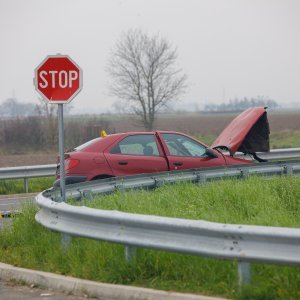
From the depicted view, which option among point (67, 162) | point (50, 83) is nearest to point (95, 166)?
point (67, 162)

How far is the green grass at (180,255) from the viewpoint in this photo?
6.31 m

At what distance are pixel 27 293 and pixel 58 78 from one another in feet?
9.86

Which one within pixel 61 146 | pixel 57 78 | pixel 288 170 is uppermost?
pixel 57 78

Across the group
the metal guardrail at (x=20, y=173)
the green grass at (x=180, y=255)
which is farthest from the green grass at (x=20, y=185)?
the green grass at (x=180, y=255)

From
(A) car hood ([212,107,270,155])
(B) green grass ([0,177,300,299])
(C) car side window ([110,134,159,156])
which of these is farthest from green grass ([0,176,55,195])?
(B) green grass ([0,177,300,299])

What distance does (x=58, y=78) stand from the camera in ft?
30.0

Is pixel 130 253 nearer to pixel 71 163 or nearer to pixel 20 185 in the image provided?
pixel 71 163

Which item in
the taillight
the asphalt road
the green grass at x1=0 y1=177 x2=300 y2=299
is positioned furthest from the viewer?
the taillight

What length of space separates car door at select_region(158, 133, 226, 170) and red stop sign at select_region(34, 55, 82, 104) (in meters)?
4.32

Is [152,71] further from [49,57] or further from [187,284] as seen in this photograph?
[187,284]

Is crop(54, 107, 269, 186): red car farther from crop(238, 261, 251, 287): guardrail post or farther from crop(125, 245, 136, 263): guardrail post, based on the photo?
crop(238, 261, 251, 287): guardrail post

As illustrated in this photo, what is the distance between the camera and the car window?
43.7ft

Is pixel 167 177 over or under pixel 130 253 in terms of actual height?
over

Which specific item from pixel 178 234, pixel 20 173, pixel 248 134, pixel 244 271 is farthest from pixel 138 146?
pixel 20 173
